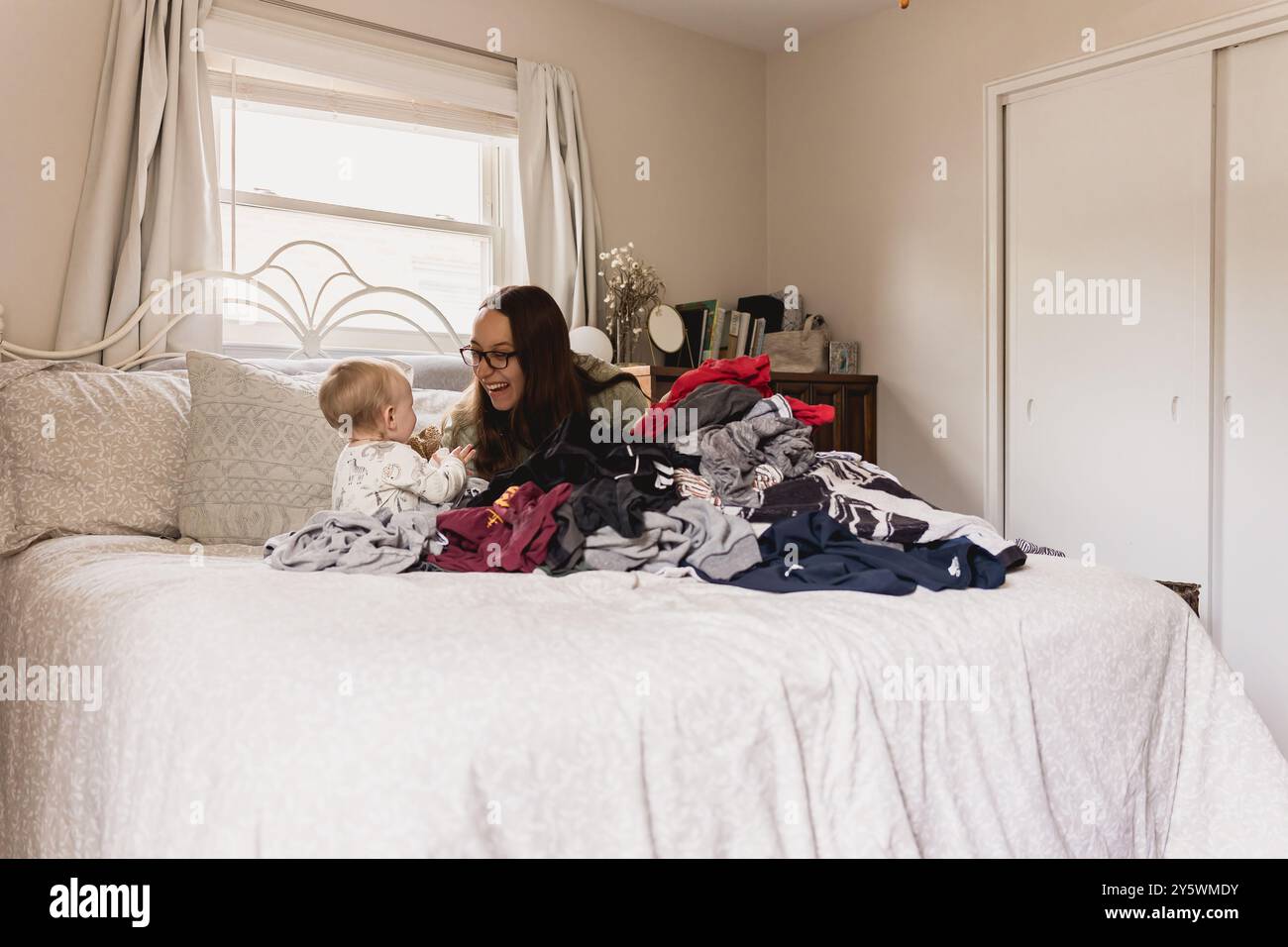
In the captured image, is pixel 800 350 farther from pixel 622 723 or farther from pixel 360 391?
pixel 622 723

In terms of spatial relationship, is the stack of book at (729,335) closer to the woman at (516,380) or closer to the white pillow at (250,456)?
the woman at (516,380)

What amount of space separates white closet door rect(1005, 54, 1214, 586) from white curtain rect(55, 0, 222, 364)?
107 inches

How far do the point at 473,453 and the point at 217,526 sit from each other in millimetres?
563

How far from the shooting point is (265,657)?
41.4 inches

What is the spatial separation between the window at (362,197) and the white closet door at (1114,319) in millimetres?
1934

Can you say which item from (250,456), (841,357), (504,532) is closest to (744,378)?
(504,532)

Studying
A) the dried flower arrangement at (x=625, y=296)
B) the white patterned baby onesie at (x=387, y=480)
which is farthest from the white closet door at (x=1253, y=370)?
the white patterned baby onesie at (x=387, y=480)

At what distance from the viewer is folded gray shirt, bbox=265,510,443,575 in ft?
5.21

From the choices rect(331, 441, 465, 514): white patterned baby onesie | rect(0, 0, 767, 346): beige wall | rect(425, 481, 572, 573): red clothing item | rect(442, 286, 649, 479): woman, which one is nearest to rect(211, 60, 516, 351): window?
rect(0, 0, 767, 346): beige wall

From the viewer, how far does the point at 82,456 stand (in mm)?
2148

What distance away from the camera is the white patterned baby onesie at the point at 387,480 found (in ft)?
6.15

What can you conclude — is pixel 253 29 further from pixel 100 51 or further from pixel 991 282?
pixel 991 282

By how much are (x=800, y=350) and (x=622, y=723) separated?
3.20m
